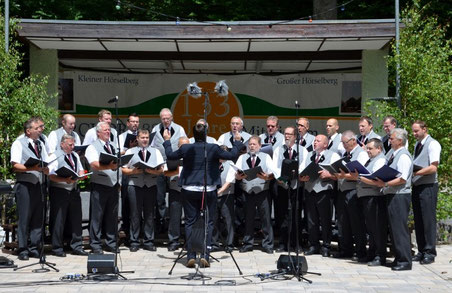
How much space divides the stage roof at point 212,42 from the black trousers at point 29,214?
412 cm

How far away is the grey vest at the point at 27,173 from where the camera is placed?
32.4 ft

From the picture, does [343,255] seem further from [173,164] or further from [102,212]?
[102,212]

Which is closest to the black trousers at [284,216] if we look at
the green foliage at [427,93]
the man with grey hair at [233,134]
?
the man with grey hair at [233,134]

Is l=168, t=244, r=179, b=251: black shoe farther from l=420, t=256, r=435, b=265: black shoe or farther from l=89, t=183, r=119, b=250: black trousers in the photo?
l=420, t=256, r=435, b=265: black shoe

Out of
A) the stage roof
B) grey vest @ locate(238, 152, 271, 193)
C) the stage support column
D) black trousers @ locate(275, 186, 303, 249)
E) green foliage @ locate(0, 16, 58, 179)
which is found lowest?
black trousers @ locate(275, 186, 303, 249)

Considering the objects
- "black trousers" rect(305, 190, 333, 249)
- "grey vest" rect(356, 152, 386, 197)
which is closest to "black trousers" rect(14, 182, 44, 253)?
"black trousers" rect(305, 190, 333, 249)

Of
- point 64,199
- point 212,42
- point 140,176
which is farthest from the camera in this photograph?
point 212,42

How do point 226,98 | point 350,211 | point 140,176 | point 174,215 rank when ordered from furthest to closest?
point 226,98 → point 174,215 → point 140,176 → point 350,211

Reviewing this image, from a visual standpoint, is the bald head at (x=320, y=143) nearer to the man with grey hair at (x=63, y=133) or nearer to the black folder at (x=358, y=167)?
the black folder at (x=358, y=167)

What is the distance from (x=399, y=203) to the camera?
30.8ft

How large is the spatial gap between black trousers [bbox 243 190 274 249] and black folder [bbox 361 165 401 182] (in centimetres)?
209

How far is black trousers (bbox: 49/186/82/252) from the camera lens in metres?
10.3

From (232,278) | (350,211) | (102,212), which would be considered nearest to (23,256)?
(102,212)

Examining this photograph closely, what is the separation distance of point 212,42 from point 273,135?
10.1 feet
